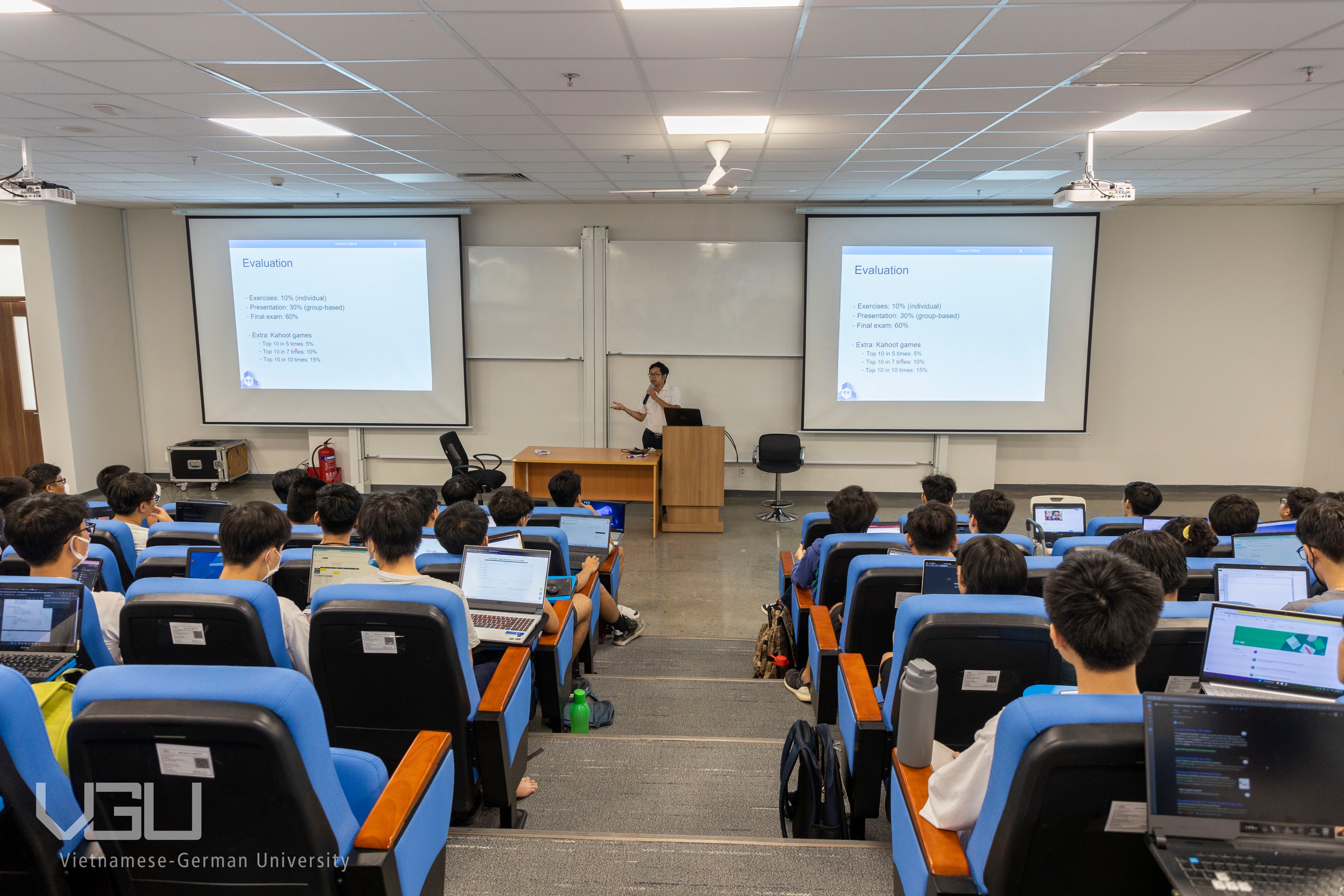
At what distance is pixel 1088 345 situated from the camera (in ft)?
25.6

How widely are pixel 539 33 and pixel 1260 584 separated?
3418 millimetres

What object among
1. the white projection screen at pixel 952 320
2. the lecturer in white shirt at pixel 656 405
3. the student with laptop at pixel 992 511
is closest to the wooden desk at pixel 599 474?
the lecturer in white shirt at pixel 656 405

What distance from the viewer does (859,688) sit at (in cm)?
255

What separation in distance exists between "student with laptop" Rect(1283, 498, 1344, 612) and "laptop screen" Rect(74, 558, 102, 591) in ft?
13.6

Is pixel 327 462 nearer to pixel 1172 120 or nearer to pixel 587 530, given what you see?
pixel 587 530

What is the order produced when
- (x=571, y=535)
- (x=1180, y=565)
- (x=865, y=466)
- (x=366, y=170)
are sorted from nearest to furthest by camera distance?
(x=1180, y=565), (x=571, y=535), (x=366, y=170), (x=865, y=466)

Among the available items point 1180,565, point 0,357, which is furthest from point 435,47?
point 0,357

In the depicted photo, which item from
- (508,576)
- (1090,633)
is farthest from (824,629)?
(1090,633)

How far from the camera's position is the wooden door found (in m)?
7.78

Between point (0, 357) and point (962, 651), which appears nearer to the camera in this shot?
point (962, 651)

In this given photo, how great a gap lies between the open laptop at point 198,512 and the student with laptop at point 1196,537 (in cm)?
492

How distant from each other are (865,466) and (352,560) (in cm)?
645

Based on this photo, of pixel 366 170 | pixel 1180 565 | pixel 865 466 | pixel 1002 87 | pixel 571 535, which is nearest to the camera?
pixel 1180 565

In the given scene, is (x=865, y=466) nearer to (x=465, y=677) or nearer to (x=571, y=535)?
(x=571, y=535)
